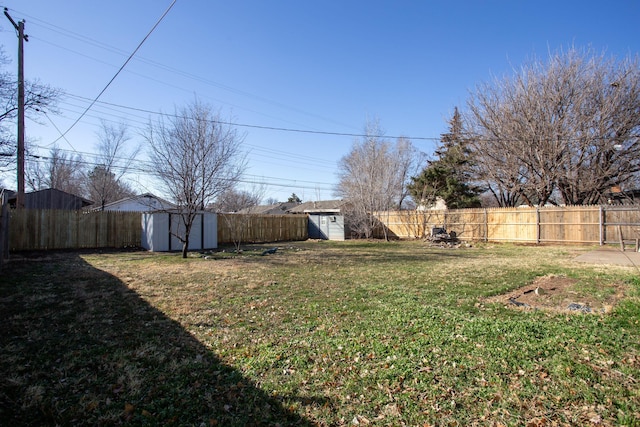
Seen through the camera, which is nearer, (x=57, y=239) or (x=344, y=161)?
(x=57, y=239)

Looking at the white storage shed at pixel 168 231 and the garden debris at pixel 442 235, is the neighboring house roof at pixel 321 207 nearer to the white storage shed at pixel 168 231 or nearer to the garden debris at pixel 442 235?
the garden debris at pixel 442 235

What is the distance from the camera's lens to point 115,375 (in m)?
2.97

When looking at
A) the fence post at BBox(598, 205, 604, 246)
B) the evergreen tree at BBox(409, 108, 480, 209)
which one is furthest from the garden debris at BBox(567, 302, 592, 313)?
the evergreen tree at BBox(409, 108, 480, 209)

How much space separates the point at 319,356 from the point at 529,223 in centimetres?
1692

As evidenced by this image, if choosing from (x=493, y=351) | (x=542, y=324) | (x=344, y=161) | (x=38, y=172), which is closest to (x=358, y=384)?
(x=493, y=351)

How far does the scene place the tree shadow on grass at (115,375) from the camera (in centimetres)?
239

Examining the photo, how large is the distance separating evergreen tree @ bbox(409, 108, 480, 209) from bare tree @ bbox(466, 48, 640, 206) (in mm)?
4557

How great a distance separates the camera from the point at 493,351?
3354 millimetres

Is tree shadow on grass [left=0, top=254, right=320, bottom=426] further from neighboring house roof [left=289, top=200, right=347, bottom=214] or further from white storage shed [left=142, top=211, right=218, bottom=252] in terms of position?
neighboring house roof [left=289, top=200, right=347, bottom=214]

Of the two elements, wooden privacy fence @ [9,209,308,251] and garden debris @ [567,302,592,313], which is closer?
garden debris @ [567,302,592,313]

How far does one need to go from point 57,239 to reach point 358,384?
1564 centimetres

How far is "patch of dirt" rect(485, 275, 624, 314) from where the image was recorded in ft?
15.7

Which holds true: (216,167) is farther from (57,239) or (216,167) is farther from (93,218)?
(57,239)

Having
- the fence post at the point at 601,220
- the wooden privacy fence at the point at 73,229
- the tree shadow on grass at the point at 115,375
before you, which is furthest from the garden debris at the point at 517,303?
the fence post at the point at 601,220
